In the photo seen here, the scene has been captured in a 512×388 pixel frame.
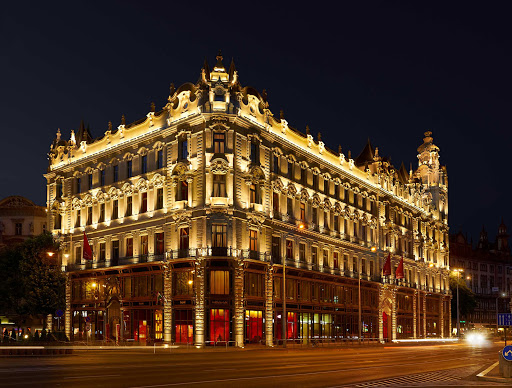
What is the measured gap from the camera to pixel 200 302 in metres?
55.9

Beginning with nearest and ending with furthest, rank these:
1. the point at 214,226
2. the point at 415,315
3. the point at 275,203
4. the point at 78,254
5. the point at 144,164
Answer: the point at 214,226 → the point at 275,203 → the point at 144,164 → the point at 78,254 → the point at 415,315

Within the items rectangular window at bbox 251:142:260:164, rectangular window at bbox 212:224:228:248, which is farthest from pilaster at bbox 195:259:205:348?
rectangular window at bbox 251:142:260:164

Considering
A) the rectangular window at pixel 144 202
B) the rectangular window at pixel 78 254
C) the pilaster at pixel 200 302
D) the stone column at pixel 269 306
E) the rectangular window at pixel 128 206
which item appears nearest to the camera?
the pilaster at pixel 200 302

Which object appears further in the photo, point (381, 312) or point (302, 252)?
point (381, 312)

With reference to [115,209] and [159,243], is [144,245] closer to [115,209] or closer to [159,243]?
[159,243]

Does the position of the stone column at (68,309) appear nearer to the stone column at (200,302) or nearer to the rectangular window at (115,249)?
the rectangular window at (115,249)

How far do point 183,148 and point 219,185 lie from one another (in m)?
5.93

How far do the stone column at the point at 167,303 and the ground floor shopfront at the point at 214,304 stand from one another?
0.09 m

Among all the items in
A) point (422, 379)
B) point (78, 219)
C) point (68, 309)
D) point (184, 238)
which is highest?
point (78, 219)

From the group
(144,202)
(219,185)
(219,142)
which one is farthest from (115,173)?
(219,185)

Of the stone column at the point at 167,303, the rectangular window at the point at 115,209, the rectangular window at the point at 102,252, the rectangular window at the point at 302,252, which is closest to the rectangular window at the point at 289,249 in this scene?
the rectangular window at the point at 302,252

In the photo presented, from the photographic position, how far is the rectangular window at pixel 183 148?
6078 cm

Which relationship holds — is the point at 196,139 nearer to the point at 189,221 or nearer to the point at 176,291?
the point at 189,221

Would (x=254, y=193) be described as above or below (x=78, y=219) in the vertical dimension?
above
